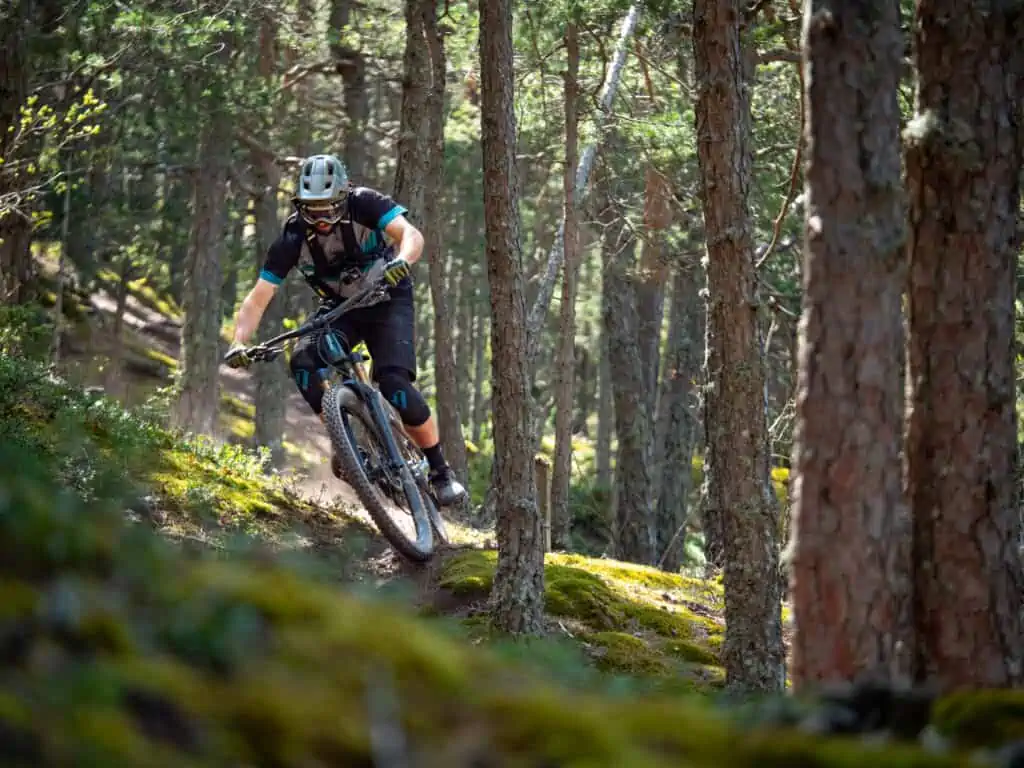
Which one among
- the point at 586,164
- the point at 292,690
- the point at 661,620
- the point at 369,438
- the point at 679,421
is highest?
the point at 586,164

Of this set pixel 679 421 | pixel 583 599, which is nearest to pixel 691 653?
pixel 583 599

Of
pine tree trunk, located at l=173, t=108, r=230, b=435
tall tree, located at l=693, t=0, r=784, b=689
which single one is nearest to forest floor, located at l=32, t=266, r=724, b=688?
tall tree, located at l=693, t=0, r=784, b=689

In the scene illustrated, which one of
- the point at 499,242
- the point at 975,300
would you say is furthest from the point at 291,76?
the point at 975,300

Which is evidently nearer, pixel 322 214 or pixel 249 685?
pixel 249 685

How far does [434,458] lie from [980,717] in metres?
6.98

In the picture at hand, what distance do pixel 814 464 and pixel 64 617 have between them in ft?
8.89

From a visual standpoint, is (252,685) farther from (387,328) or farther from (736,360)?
(387,328)

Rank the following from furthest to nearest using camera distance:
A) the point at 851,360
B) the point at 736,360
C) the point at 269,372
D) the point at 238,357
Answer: the point at 269,372, the point at 238,357, the point at 736,360, the point at 851,360

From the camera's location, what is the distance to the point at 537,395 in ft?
126

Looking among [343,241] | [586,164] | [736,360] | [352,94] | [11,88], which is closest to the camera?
[736,360]

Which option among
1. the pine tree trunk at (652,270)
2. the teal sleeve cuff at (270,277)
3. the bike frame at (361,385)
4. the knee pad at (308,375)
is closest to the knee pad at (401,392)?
the bike frame at (361,385)

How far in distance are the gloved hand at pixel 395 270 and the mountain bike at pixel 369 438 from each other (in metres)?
0.35

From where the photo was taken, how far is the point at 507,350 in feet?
25.9

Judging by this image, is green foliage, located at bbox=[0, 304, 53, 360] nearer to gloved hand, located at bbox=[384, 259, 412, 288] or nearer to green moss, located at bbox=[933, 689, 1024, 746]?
gloved hand, located at bbox=[384, 259, 412, 288]
